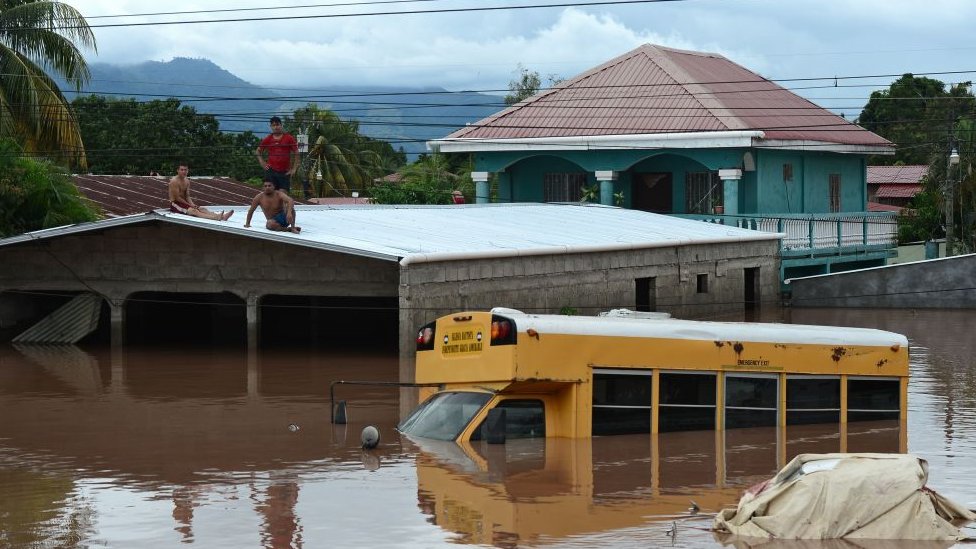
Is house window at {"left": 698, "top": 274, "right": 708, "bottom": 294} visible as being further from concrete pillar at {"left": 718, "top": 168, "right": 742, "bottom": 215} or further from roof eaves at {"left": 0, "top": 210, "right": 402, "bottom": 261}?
roof eaves at {"left": 0, "top": 210, "right": 402, "bottom": 261}

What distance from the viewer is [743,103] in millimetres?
47906

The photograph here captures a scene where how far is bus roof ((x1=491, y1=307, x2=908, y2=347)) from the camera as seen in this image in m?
15.8

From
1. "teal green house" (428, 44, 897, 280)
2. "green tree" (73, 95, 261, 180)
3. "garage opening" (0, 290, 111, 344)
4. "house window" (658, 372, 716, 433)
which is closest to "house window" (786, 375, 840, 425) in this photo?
"house window" (658, 372, 716, 433)

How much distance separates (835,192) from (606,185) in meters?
9.36

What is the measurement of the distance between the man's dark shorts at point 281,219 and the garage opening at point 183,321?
6.25m

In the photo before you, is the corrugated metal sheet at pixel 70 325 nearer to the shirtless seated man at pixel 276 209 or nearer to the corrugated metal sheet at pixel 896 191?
the shirtless seated man at pixel 276 209

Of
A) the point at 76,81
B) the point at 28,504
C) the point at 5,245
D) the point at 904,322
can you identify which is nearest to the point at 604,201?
the point at 904,322

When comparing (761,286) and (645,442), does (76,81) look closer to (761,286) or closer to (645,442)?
(761,286)

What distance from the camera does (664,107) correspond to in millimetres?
47125

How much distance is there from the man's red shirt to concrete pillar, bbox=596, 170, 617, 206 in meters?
21.2

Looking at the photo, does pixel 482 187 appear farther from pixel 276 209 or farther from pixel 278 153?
pixel 278 153

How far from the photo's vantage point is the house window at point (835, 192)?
167 feet

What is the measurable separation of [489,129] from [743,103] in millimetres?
8683

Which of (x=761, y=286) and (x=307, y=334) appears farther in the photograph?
(x=761, y=286)
